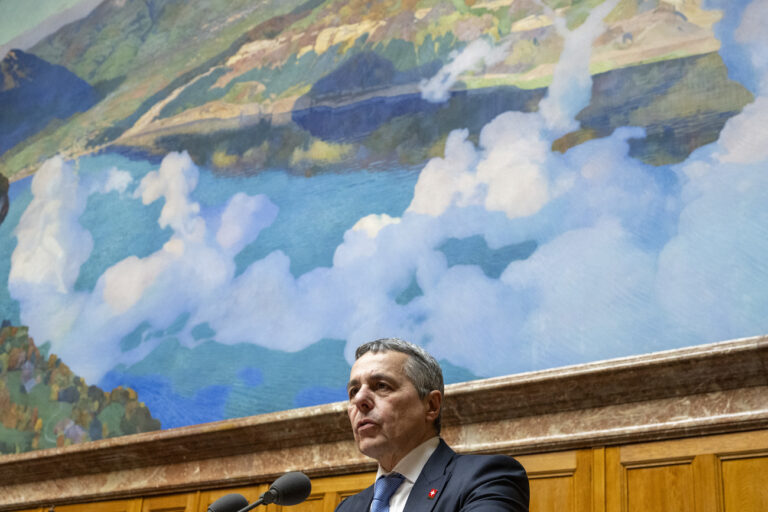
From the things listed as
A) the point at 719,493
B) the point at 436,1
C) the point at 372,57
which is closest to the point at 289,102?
the point at 372,57

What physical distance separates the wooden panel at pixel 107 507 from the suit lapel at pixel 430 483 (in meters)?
3.69

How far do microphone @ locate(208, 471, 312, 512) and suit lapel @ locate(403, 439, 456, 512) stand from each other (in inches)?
14.3

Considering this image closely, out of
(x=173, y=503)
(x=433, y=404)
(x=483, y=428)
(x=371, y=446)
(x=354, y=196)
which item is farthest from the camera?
(x=354, y=196)

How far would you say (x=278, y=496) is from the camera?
358 centimetres

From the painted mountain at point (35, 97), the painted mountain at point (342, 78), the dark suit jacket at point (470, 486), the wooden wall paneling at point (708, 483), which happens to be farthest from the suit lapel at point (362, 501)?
the painted mountain at point (35, 97)

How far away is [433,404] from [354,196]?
3412mm

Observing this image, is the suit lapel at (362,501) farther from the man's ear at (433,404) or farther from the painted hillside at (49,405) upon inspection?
the painted hillside at (49,405)

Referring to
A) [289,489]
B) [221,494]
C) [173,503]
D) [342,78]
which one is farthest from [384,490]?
[342,78]

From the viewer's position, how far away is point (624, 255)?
5.84 m

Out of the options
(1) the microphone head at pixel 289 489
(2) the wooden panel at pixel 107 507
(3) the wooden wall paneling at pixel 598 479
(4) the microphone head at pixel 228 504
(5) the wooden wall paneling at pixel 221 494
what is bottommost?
(2) the wooden panel at pixel 107 507

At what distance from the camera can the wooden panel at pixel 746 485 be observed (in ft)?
15.2

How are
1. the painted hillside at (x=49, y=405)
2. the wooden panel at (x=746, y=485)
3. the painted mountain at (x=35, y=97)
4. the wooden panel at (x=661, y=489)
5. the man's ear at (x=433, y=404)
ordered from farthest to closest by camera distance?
the painted mountain at (x=35, y=97)
the painted hillside at (x=49, y=405)
the wooden panel at (x=661, y=489)
the wooden panel at (x=746, y=485)
the man's ear at (x=433, y=404)

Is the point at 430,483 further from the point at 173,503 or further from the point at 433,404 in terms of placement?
the point at 173,503

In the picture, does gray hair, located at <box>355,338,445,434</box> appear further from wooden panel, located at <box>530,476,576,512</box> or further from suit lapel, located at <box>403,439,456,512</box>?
wooden panel, located at <box>530,476,576,512</box>
